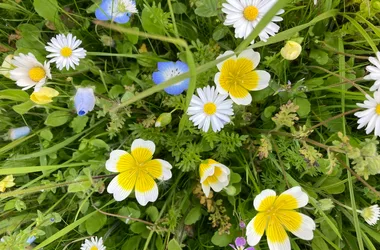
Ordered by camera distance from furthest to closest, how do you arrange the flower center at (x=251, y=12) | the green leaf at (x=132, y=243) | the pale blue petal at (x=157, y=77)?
1. the green leaf at (x=132, y=243)
2. the pale blue petal at (x=157, y=77)
3. the flower center at (x=251, y=12)

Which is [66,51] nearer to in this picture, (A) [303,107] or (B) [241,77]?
(B) [241,77]

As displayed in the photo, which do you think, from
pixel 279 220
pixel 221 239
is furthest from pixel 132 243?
pixel 279 220

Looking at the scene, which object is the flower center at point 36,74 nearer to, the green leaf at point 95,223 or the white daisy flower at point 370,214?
the green leaf at point 95,223

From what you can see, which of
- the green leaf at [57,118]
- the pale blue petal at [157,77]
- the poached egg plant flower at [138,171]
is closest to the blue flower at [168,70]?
the pale blue petal at [157,77]

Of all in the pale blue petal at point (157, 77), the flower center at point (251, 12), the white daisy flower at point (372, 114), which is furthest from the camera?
the pale blue petal at point (157, 77)

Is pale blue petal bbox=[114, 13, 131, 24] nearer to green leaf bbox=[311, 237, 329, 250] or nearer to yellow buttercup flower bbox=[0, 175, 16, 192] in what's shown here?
yellow buttercup flower bbox=[0, 175, 16, 192]

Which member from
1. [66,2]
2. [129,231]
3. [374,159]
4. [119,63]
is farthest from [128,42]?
[374,159]

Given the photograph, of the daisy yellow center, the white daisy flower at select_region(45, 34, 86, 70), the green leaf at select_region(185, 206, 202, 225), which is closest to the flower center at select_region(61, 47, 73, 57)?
the white daisy flower at select_region(45, 34, 86, 70)

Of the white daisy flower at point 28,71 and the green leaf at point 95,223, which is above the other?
the white daisy flower at point 28,71
